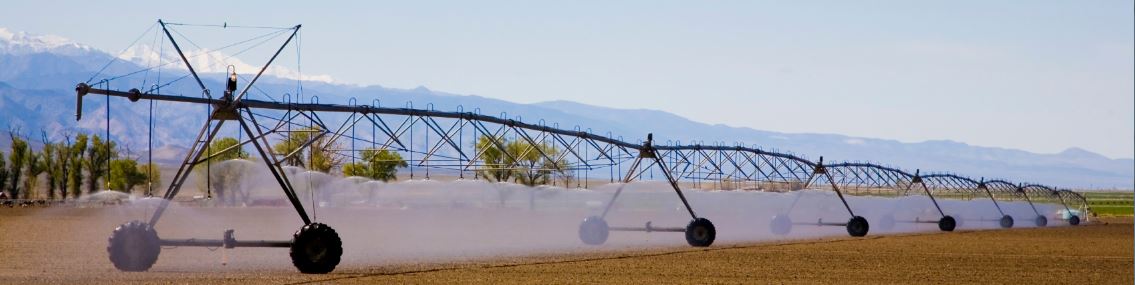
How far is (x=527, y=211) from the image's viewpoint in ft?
218

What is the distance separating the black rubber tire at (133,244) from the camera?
39062 millimetres

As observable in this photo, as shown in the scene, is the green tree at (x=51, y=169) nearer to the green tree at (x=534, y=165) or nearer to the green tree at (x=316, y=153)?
the green tree at (x=534, y=165)

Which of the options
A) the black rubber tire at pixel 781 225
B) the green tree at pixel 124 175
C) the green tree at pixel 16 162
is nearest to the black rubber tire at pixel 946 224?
the black rubber tire at pixel 781 225

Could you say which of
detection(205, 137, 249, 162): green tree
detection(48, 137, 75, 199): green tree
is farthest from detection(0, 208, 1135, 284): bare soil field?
detection(48, 137, 75, 199): green tree

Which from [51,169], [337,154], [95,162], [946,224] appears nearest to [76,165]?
[95,162]

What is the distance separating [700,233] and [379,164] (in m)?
40.9

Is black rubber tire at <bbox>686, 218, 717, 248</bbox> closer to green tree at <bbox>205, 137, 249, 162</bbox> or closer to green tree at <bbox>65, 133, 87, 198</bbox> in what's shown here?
green tree at <bbox>205, 137, 249, 162</bbox>

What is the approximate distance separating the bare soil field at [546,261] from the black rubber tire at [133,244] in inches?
28.4

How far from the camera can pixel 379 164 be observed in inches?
4026

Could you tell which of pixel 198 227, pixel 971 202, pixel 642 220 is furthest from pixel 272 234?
A: pixel 971 202

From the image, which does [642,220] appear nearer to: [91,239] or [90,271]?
[91,239]

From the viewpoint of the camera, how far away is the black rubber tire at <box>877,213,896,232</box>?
11850 cm

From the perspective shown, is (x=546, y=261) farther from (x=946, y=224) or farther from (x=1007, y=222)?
(x=1007, y=222)

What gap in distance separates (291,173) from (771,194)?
4578 centimetres
